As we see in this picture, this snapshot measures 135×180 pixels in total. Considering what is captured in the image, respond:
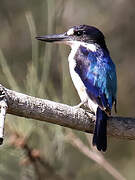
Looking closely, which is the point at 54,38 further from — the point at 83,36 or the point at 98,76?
the point at 98,76

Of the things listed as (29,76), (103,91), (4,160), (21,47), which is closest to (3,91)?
(29,76)

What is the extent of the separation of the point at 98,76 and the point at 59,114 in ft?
2.45

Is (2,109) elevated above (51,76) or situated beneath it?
situated beneath

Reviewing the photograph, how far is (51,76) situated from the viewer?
13.2 ft

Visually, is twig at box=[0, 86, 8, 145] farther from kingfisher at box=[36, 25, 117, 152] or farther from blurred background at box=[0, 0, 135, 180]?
kingfisher at box=[36, 25, 117, 152]

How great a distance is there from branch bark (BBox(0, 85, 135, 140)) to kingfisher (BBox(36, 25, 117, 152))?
0.16ft

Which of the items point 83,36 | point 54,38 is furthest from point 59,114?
point 83,36

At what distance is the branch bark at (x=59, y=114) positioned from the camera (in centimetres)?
229

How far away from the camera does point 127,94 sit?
4242mm

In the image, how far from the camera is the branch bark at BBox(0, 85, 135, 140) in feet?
7.52

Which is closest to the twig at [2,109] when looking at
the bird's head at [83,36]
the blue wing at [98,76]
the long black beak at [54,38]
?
the blue wing at [98,76]

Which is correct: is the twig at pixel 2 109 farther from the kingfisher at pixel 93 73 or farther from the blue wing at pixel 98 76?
the blue wing at pixel 98 76

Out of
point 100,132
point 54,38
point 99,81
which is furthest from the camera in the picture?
point 54,38

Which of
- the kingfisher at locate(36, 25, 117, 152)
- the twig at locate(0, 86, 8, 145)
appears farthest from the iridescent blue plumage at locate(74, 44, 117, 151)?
the twig at locate(0, 86, 8, 145)
